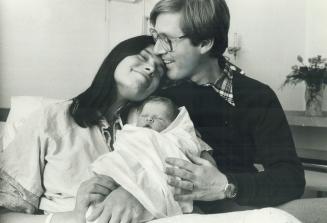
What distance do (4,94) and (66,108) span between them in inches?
5.7

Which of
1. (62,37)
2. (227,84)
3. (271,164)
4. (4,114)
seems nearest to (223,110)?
(227,84)

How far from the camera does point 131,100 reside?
36.0 inches

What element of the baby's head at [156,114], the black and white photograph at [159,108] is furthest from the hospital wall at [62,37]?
the baby's head at [156,114]

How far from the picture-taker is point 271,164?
0.94 metres

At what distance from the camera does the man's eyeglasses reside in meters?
0.91

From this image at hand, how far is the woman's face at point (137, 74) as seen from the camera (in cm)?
91

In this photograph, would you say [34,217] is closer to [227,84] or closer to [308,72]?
[227,84]

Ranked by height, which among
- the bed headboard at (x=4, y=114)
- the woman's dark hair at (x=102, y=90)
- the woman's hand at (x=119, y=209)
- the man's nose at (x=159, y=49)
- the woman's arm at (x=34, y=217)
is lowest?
the woman's arm at (x=34, y=217)

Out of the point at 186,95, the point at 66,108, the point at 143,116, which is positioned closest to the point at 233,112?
the point at 186,95

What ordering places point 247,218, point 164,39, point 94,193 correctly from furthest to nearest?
point 164,39 → point 94,193 → point 247,218

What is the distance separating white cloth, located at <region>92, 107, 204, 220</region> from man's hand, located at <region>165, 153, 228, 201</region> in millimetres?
16

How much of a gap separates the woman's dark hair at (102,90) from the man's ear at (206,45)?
0.13 m

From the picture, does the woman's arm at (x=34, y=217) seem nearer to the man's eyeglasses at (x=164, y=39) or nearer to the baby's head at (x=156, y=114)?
the baby's head at (x=156, y=114)

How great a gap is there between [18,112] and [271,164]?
0.63 m
